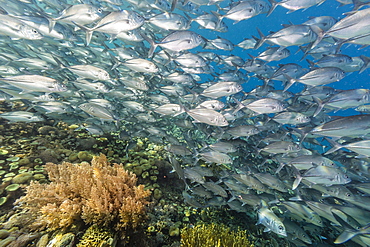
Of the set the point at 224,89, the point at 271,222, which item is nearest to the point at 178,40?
the point at 224,89

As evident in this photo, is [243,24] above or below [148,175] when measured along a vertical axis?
above

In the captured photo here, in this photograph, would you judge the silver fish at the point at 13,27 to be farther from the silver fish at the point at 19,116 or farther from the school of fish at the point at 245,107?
the silver fish at the point at 19,116

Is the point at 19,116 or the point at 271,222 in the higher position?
the point at 19,116

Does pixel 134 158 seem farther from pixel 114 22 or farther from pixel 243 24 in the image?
pixel 243 24

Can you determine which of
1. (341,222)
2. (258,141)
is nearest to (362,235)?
(341,222)

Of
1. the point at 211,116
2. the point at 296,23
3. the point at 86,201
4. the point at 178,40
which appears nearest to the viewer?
the point at 86,201

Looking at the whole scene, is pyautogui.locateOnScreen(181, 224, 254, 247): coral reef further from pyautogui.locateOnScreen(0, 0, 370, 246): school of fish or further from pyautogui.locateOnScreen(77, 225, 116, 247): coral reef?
pyautogui.locateOnScreen(77, 225, 116, 247): coral reef

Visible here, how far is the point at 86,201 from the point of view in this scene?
2.67 m

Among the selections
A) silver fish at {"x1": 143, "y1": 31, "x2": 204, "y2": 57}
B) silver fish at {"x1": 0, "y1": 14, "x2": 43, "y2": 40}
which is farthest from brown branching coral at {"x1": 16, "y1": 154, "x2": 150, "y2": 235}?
silver fish at {"x1": 143, "y1": 31, "x2": 204, "y2": 57}

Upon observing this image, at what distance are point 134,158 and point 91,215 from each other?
274cm

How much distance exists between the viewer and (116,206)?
2881mm

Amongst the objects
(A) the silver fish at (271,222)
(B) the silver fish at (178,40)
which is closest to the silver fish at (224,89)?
(B) the silver fish at (178,40)

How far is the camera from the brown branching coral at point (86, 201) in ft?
8.64

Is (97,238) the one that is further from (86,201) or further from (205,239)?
(205,239)
